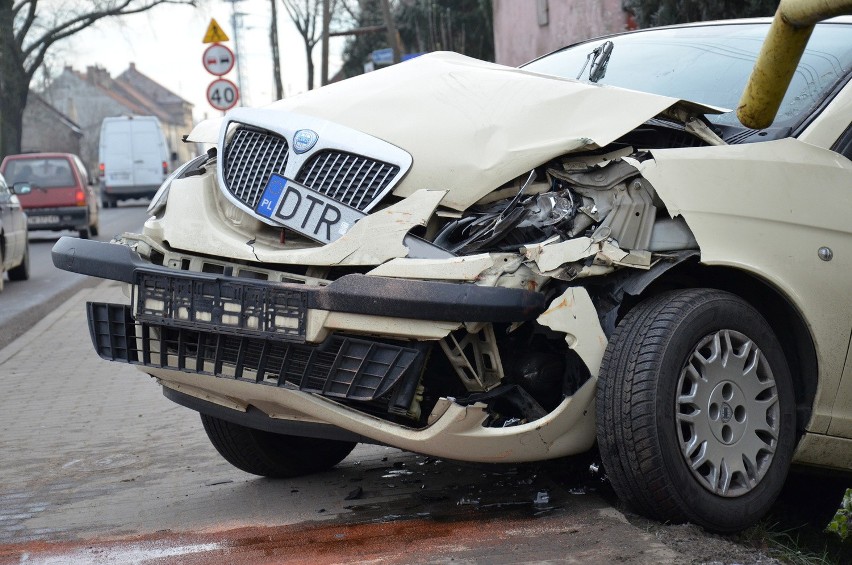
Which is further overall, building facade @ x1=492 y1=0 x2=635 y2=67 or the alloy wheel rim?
building facade @ x1=492 y1=0 x2=635 y2=67

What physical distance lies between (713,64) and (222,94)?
1547 centimetres

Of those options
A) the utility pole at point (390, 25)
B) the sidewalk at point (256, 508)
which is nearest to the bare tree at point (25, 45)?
the utility pole at point (390, 25)

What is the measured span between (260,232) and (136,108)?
401ft

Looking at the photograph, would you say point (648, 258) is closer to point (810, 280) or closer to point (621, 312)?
point (621, 312)

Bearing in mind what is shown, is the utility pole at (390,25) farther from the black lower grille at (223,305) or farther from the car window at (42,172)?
A: the black lower grille at (223,305)

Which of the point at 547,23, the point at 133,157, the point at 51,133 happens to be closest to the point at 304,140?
the point at 547,23

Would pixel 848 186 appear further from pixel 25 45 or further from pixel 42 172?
pixel 25 45

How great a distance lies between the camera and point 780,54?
11.6 feet

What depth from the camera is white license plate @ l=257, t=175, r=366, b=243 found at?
3.75 metres

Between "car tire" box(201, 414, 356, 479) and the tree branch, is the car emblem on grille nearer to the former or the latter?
"car tire" box(201, 414, 356, 479)

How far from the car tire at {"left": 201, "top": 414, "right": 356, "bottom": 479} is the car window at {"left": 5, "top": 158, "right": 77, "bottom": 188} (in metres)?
20.5

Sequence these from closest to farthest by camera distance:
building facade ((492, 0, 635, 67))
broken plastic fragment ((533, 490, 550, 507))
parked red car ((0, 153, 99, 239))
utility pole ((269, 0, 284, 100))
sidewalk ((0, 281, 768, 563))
Answer: 1. sidewalk ((0, 281, 768, 563))
2. broken plastic fragment ((533, 490, 550, 507))
3. building facade ((492, 0, 635, 67))
4. parked red car ((0, 153, 99, 239))
5. utility pole ((269, 0, 284, 100))

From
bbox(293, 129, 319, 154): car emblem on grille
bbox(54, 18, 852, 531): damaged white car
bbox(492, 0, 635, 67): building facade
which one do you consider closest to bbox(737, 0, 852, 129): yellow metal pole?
bbox(54, 18, 852, 531): damaged white car

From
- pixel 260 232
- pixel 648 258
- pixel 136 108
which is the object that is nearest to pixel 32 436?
pixel 260 232
